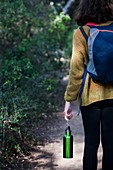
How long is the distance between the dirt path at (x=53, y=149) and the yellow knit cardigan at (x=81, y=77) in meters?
1.59

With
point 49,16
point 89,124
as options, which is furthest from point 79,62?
point 49,16

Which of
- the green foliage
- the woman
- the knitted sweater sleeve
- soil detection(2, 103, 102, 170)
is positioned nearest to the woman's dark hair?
the woman

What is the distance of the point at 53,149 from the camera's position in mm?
5582

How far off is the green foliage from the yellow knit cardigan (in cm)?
158

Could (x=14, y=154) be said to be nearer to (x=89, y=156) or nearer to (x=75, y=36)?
(x=89, y=156)

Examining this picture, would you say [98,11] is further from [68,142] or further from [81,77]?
[68,142]

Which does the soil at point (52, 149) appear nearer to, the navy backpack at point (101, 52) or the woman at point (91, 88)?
the woman at point (91, 88)

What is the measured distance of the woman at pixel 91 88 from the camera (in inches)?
132

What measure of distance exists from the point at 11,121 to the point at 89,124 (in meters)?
1.55

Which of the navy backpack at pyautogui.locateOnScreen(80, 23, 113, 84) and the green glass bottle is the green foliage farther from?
the navy backpack at pyautogui.locateOnScreen(80, 23, 113, 84)

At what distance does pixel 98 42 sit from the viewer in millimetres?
3307

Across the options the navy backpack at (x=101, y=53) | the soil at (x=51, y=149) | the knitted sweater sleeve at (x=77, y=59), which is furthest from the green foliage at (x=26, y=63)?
the navy backpack at (x=101, y=53)

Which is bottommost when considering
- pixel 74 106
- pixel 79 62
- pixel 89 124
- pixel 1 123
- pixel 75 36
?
pixel 74 106

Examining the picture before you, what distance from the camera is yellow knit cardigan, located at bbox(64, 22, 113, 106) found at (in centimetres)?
337
